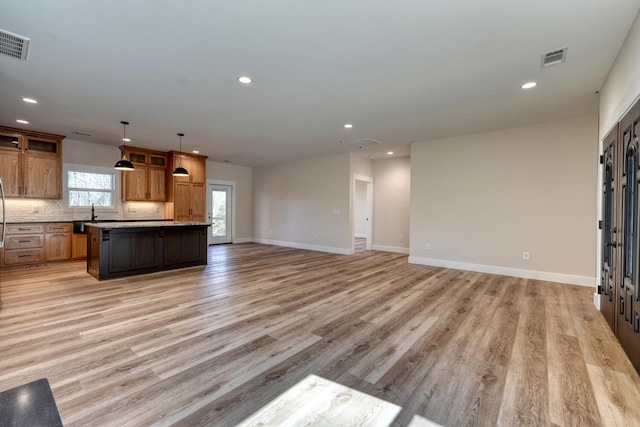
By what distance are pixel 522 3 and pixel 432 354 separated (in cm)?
289

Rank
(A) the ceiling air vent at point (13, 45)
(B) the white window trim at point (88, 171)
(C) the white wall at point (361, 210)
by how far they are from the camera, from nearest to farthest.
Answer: (A) the ceiling air vent at point (13, 45) → (B) the white window trim at point (88, 171) → (C) the white wall at point (361, 210)

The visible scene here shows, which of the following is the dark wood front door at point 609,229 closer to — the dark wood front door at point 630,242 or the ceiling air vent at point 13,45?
the dark wood front door at point 630,242

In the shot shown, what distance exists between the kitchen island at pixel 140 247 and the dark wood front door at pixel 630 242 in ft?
20.2

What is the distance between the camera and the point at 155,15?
7.86ft

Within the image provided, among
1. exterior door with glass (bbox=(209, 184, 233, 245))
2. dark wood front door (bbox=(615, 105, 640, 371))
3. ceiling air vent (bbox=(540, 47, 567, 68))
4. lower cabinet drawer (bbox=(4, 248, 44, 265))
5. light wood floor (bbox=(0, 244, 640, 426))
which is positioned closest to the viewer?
light wood floor (bbox=(0, 244, 640, 426))

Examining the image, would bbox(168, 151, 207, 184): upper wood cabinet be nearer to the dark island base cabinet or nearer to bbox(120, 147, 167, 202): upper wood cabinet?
bbox(120, 147, 167, 202): upper wood cabinet

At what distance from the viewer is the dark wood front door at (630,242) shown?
2.34 metres

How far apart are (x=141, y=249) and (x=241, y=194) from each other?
17.4 ft

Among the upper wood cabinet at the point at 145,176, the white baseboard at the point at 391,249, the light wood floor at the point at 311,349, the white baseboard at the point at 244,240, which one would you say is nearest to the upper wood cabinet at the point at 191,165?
the upper wood cabinet at the point at 145,176

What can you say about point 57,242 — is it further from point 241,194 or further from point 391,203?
point 391,203

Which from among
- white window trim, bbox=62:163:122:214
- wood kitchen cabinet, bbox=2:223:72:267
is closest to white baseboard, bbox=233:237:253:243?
white window trim, bbox=62:163:122:214

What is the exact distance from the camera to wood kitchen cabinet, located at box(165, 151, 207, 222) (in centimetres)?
799

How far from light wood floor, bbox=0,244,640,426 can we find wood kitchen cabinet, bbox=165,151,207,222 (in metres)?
3.64

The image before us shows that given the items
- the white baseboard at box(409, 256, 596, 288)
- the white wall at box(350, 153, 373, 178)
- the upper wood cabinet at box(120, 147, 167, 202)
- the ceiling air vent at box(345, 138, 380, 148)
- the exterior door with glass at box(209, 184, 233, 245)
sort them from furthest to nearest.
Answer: the exterior door with glass at box(209, 184, 233, 245)
the white wall at box(350, 153, 373, 178)
the upper wood cabinet at box(120, 147, 167, 202)
the ceiling air vent at box(345, 138, 380, 148)
the white baseboard at box(409, 256, 596, 288)
